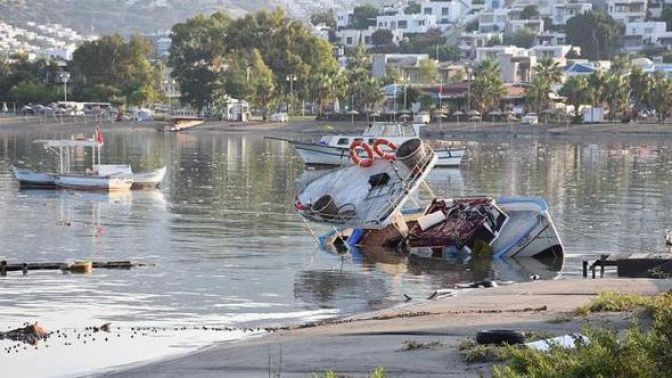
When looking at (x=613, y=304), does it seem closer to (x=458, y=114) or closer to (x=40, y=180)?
(x=40, y=180)

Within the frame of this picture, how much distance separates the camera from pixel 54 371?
23.4 m

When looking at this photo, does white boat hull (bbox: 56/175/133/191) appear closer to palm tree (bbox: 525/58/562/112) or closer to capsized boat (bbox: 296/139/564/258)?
capsized boat (bbox: 296/139/564/258)

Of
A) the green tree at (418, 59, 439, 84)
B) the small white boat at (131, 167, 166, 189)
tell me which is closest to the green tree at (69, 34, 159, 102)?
the green tree at (418, 59, 439, 84)

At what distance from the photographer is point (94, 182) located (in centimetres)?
6812

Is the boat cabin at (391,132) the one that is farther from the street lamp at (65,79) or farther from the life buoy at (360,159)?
the street lamp at (65,79)

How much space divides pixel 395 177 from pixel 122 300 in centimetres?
1390

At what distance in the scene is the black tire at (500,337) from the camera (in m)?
20.1

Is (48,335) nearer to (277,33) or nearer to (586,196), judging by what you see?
(586,196)

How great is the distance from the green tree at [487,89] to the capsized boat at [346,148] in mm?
57648

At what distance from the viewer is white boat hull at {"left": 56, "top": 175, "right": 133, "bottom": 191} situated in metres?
67.6

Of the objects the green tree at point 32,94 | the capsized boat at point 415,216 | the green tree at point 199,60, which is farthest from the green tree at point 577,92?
the capsized boat at point 415,216

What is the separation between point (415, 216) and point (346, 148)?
46.7 m

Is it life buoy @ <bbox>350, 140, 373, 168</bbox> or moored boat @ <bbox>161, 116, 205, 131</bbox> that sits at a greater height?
life buoy @ <bbox>350, 140, 373, 168</bbox>

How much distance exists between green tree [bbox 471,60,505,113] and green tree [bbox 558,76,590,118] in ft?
23.4
